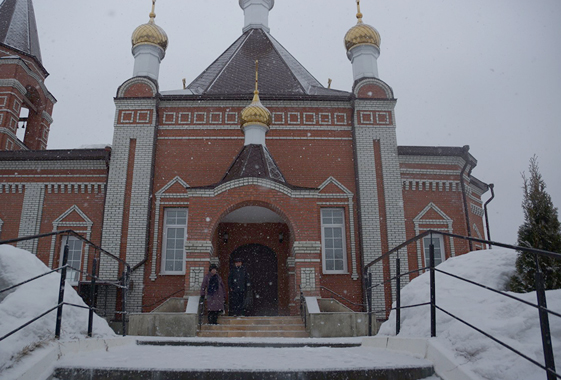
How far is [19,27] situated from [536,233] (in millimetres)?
19420

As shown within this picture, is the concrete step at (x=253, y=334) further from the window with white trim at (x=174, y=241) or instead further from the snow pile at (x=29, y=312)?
the window with white trim at (x=174, y=241)

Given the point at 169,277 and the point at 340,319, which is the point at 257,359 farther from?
the point at 169,277

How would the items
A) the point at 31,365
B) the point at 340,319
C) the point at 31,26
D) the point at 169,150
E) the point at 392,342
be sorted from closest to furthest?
the point at 31,365 → the point at 392,342 → the point at 340,319 → the point at 169,150 → the point at 31,26

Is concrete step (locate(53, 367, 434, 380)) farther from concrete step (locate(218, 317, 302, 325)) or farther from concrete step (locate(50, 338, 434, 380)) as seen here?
concrete step (locate(218, 317, 302, 325))

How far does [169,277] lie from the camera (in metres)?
10.8

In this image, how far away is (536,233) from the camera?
426cm

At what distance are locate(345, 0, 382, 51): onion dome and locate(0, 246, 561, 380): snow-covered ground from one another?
917 cm

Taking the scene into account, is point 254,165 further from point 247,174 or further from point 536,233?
point 536,233

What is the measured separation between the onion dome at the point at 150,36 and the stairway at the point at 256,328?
802cm

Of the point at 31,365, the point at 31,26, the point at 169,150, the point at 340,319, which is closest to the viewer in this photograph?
the point at 31,365

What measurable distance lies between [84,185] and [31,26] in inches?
391

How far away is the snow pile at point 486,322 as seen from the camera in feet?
9.06

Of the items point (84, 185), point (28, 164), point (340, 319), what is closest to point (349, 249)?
point (340, 319)

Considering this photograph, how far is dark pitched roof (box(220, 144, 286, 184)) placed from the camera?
10008mm
